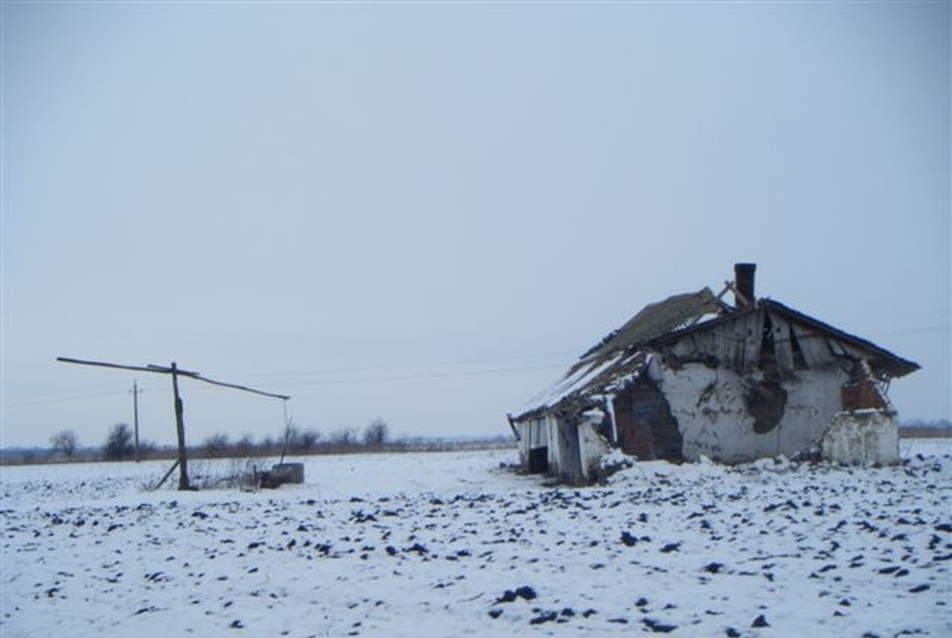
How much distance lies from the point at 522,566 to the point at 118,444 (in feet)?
256

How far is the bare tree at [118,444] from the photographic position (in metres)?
77.9

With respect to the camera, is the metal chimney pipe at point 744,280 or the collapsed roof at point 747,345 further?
the metal chimney pipe at point 744,280

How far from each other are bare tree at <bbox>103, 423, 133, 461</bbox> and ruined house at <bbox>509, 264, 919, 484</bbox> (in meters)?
65.0

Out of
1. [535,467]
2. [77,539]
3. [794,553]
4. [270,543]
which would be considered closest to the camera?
[794,553]

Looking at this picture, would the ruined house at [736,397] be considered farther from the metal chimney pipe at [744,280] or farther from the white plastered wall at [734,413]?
the metal chimney pipe at [744,280]

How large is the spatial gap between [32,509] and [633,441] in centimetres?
1751

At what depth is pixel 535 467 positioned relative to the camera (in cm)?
2927

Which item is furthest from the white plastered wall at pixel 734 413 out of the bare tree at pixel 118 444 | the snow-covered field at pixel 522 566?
the bare tree at pixel 118 444

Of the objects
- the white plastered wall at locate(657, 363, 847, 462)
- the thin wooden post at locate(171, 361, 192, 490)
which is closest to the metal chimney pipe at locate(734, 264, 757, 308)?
the white plastered wall at locate(657, 363, 847, 462)

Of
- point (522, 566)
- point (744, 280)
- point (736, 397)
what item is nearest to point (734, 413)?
point (736, 397)

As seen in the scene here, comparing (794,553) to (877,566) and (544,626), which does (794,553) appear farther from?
(544,626)

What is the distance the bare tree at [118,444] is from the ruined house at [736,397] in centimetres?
6503

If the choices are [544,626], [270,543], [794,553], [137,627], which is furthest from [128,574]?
[794,553]

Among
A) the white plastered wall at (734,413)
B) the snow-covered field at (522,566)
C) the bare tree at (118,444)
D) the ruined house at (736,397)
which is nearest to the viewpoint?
the snow-covered field at (522,566)
